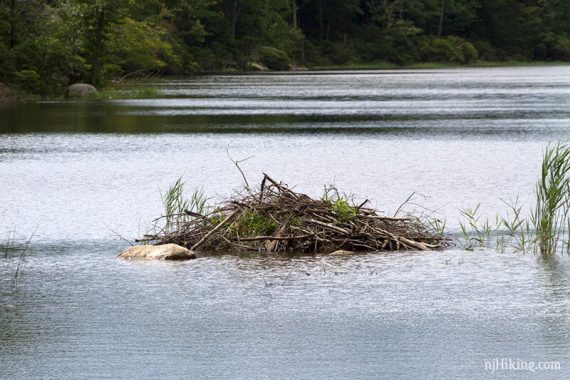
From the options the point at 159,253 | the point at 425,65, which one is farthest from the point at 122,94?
the point at 425,65

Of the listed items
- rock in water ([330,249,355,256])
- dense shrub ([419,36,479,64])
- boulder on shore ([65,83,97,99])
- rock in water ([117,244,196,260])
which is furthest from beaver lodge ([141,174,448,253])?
dense shrub ([419,36,479,64])

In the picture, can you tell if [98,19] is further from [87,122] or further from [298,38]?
[298,38]

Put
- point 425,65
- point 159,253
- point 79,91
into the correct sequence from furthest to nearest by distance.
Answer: point 425,65 < point 79,91 < point 159,253

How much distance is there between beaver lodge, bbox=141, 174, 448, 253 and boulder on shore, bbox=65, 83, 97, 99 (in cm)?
5142

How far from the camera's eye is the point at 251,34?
13162cm

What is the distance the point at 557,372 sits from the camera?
1075 centimetres

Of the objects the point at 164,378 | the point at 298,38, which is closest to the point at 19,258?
the point at 164,378

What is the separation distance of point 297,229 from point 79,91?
5286 centimetres

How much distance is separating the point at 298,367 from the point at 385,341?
50.9 inches

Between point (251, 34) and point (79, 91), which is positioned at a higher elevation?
point (251, 34)

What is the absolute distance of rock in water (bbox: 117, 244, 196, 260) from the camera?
1712 cm

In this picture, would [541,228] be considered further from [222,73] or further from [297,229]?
[222,73]

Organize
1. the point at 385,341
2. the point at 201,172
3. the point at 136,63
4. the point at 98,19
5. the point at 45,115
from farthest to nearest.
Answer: the point at 136,63
the point at 98,19
the point at 45,115
the point at 201,172
the point at 385,341

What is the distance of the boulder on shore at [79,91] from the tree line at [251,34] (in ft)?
2.47
